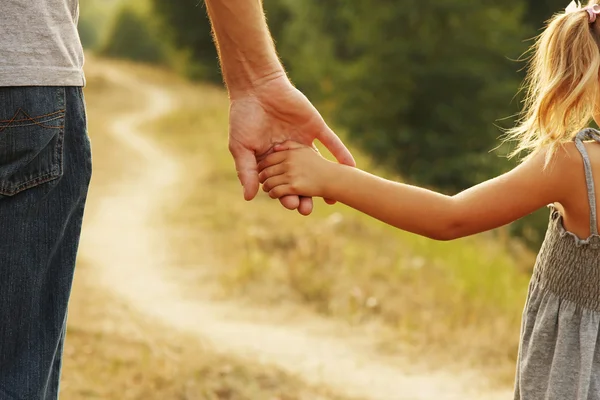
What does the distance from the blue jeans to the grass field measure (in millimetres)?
3388

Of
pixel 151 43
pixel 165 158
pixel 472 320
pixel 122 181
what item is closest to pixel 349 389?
pixel 472 320

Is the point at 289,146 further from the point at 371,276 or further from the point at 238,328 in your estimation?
the point at 371,276

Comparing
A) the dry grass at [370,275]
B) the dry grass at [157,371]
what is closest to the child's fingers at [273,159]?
the dry grass at [157,371]

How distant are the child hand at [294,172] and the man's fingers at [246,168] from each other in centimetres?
3

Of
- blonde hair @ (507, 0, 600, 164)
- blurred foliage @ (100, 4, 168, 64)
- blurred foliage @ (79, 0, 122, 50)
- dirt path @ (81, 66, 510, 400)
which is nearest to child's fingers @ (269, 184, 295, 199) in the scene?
blonde hair @ (507, 0, 600, 164)

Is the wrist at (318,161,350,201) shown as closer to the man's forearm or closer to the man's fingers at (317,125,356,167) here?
the man's fingers at (317,125,356,167)

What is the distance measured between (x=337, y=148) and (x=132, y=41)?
3758 centimetres

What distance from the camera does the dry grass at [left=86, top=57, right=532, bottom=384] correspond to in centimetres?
509

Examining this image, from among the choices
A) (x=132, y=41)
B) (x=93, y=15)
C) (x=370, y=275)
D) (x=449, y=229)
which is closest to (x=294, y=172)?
(x=449, y=229)

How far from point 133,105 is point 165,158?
9.30 m

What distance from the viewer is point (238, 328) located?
207 inches

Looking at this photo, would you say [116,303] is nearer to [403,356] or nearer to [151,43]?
[403,356]

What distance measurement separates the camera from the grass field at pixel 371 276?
5.08m

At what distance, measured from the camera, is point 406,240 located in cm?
713
